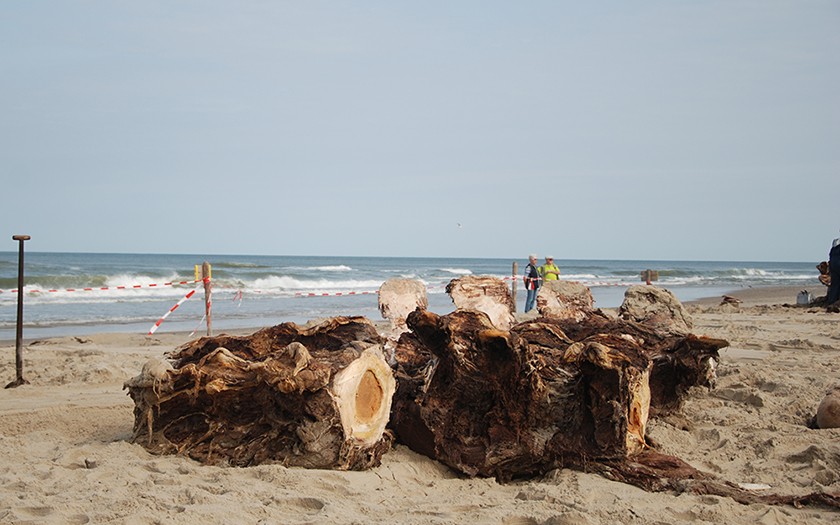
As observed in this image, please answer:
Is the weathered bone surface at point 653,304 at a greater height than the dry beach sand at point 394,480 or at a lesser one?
greater

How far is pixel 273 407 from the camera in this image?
14.2 feet

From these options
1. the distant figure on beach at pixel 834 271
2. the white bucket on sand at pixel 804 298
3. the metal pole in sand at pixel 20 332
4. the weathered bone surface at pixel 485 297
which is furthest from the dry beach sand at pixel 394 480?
the white bucket on sand at pixel 804 298

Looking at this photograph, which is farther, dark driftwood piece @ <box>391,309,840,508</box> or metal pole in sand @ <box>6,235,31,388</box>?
metal pole in sand @ <box>6,235,31,388</box>

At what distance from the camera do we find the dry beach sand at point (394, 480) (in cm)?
348

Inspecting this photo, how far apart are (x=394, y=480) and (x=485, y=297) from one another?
2513mm

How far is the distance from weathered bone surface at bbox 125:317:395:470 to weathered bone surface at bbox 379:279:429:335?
1.49m

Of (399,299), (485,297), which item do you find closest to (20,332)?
(399,299)

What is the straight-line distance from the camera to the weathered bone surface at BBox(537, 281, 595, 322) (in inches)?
274

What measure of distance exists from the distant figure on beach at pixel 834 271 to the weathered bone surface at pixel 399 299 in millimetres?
12119

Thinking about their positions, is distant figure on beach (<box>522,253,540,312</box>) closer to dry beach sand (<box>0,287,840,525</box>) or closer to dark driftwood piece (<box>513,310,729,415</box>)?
dry beach sand (<box>0,287,840,525</box>)

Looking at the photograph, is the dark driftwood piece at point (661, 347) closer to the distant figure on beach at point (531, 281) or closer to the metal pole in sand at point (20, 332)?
the metal pole in sand at point (20, 332)

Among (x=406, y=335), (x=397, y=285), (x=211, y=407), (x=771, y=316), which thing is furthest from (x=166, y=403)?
(x=771, y=316)

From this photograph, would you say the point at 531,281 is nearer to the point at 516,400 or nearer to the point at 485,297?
the point at 485,297

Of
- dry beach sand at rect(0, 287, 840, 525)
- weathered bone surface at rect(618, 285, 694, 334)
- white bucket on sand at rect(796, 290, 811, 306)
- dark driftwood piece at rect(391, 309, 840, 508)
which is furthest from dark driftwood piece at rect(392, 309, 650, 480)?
white bucket on sand at rect(796, 290, 811, 306)
